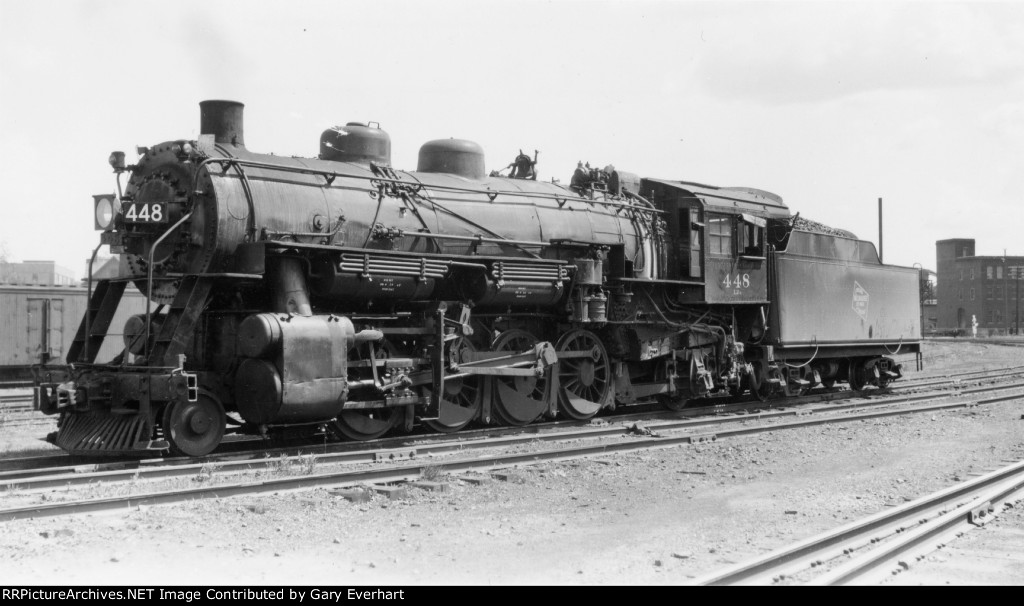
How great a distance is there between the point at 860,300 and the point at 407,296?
10.1 metres

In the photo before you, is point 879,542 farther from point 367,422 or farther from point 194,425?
point 194,425

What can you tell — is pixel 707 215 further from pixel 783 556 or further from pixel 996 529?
pixel 783 556

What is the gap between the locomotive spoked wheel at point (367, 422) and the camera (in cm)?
1087

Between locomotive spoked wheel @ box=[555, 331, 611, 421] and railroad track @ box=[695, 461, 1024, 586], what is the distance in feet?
19.9

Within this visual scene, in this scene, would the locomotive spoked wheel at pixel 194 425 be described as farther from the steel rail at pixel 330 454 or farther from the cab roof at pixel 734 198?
the cab roof at pixel 734 198

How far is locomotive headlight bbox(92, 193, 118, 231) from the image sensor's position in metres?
10.4

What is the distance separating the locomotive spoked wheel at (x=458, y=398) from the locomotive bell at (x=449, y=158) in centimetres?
239

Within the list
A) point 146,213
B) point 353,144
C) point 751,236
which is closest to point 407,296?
point 353,144

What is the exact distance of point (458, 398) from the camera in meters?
12.2

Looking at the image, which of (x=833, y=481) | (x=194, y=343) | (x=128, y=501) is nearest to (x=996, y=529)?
(x=833, y=481)

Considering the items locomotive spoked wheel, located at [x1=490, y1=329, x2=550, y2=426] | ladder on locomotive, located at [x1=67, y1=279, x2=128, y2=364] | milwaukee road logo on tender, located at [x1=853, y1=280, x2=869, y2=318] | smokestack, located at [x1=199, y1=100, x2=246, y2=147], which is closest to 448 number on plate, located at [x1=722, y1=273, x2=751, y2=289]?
milwaukee road logo on tender, located at [x1=853, y1=280, x2=869, y2=318]

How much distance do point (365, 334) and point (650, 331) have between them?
17.2 ft

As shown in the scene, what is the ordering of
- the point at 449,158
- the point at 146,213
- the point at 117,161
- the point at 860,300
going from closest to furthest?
the point at 146,213 → the point at 117,161 → the point at 449,158 → the point at 860,300

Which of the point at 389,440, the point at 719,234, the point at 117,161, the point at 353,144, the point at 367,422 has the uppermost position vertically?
the point at 353,144
